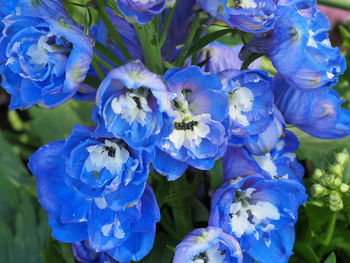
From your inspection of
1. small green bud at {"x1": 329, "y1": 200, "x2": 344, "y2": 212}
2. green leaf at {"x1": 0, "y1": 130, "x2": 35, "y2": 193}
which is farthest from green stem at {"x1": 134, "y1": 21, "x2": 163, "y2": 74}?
green leaf at {"x1": 0, "y1": 130, "x2": 35, "y2": 193}

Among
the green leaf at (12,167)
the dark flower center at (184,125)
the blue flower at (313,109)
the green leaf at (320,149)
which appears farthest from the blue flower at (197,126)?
the green leaf at (12,167)

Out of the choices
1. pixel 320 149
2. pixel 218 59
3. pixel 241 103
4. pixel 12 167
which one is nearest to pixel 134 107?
pixel 241 103

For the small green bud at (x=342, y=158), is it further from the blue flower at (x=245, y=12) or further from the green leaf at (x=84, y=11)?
the green leaf at (x=84, y=11)

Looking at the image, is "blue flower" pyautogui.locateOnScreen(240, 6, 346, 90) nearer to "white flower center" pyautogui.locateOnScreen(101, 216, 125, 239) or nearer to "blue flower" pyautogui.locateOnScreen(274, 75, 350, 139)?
"blue flower" pyautogui.locateOnScreen(274, 75, 350, 139)

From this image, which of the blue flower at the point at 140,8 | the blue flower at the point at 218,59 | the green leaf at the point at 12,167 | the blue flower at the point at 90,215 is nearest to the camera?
the blue flower at the point at 140,8

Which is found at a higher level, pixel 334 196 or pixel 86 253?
pixel 334 196

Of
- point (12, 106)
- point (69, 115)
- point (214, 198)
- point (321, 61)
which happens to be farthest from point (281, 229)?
point (69, 115)

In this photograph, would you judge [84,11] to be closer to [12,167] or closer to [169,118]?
[169,118]
